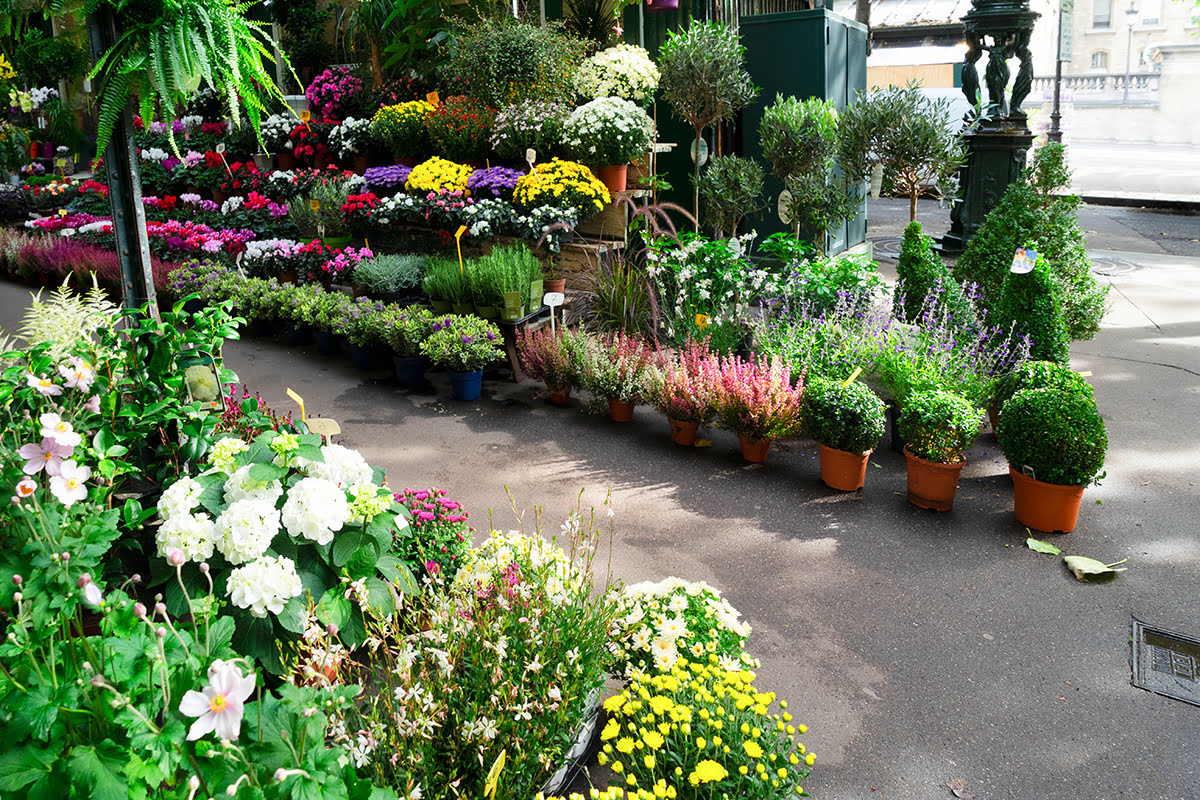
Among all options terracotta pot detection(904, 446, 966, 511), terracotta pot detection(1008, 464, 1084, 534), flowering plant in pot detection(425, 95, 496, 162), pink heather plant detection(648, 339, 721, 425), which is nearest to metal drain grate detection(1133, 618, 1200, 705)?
terracotta pot detection(1008, 464, 1084, 534)

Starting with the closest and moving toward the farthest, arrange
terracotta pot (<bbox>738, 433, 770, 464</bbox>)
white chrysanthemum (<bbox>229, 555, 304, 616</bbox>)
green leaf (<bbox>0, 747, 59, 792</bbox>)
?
green leaf (<bbox>0, 747, 59, 792</bbox>) < white chrysanthemum (<bbox>229, 555, 304, 616</bbox>) < terracotta pot (<bbox>738, 433, 770, 464</bbox>)

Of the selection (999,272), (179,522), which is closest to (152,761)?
(179,522)

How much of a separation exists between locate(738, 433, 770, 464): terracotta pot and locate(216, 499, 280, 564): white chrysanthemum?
337 centimetres

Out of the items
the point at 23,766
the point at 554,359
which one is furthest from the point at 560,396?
the point at 23,766

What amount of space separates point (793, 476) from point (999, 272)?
2346 mm

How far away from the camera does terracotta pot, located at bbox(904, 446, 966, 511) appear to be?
4727 millimetres

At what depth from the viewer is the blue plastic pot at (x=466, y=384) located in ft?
21.4

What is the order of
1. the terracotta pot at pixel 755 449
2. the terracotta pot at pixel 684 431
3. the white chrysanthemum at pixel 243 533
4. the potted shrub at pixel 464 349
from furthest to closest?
the potted shrub at pixel 464 349 < the terracotta pot at pixel 684 431 < the terracotta pot at pixel 755 449 < the white chrysanthemum at pixel 243 533

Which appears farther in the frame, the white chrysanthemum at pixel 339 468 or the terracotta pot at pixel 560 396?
the terracotta pot at pixel 560 396

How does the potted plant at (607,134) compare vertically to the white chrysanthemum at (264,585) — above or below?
above

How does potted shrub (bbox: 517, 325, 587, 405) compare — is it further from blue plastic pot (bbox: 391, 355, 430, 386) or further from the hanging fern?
the hanging fern

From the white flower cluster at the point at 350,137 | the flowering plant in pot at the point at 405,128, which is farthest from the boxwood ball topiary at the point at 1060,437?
the white flower cluster at the point at 350,137

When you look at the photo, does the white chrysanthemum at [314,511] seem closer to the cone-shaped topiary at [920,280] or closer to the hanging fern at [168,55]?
the hanging fern at [168,55]

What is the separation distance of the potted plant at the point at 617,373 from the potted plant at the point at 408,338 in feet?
4.29
